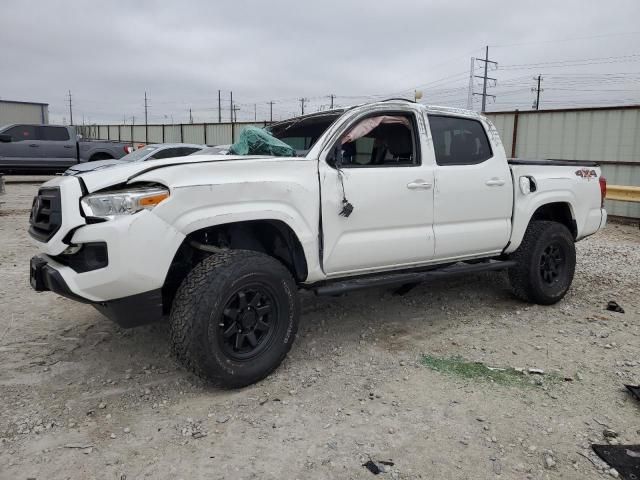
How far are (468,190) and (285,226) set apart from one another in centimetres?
177

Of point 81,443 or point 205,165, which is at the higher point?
point 205,165

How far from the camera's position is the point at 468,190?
4379mm

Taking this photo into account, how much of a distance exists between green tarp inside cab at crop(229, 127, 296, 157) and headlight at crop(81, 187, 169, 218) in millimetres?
1088

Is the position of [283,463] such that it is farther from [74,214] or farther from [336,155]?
[336,155]

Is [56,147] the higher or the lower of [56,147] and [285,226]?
the higher

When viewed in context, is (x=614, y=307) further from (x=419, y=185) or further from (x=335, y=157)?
(x=335, y=157)

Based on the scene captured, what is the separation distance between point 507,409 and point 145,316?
7.30ft

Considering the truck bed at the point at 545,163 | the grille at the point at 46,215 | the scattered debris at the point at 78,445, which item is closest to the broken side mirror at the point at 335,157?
the grille at the point at 46,215

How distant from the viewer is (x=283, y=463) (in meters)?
2.55

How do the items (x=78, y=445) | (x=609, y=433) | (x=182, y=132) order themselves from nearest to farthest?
(x=78, y=445) < (x=609, y=433) < (x=182, y=132)

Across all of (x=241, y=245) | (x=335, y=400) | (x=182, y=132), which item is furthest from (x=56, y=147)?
(x=335, y=400)

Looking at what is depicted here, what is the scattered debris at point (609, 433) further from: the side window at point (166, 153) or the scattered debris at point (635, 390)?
the side window at point (166, 153)

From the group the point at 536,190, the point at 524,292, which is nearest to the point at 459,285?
the point at 524,292

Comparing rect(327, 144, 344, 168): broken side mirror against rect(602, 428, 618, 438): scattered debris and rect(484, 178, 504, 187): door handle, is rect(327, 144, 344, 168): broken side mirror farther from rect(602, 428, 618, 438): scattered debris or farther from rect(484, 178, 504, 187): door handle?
rect(602, 428, 618, 438): scattered debris
